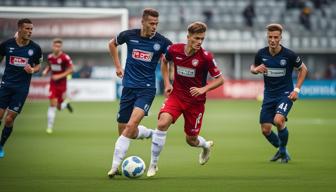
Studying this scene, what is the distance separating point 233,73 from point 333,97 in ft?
24.1

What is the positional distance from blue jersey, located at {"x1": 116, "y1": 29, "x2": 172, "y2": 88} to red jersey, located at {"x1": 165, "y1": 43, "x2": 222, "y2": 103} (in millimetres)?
214

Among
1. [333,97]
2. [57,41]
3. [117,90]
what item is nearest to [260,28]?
[333,97]

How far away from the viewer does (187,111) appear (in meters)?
11.1

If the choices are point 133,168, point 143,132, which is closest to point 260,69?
point 143,132

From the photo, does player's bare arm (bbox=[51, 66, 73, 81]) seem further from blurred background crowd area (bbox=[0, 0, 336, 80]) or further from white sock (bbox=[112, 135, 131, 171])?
blurred background crowd area (bbox=[0, 0, 336, 80])

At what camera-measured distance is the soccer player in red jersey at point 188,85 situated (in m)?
10.6

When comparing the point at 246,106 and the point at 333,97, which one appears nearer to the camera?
the point at 246,106

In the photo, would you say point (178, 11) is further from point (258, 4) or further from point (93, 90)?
point (93, 90)

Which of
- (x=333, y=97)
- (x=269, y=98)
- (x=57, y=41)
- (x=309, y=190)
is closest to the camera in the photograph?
(x=309, y=190)

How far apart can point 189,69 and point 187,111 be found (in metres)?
0.64

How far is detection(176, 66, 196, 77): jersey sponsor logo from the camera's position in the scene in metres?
10.9

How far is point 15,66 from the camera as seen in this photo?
13.5 meters

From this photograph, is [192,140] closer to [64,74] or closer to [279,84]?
[279,84]

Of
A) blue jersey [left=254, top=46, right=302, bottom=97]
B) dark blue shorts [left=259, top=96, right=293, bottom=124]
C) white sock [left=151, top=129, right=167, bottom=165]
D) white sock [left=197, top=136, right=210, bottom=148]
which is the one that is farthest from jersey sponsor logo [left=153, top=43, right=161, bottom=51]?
dark blue shorts [left=259, top=96, right=293, bottom=124]
